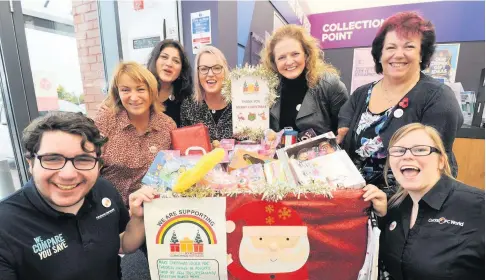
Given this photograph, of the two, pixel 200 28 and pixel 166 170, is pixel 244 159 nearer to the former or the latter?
pixel 166 170

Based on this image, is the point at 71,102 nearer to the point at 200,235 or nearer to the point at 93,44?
the point at 93,44

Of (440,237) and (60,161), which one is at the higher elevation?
(60,161)

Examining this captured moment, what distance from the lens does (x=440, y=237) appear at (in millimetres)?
1133

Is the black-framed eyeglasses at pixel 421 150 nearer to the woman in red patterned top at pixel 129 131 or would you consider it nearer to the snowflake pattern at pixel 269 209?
the snowflake pattern at pixel 269 209

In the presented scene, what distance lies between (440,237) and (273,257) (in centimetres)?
66

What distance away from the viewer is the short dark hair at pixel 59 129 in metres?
1.09

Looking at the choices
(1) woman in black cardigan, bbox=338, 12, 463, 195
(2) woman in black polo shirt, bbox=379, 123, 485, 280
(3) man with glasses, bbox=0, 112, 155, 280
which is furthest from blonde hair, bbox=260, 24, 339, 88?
(3) man with glasses, bbox=0, 112, 155, 280

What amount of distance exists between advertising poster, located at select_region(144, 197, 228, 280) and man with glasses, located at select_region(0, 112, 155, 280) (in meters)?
0.09

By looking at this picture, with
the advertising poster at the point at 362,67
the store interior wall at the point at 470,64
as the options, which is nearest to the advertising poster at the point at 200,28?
the advertising poster at the point at 362,67

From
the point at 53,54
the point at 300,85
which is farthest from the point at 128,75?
the point at 53,54

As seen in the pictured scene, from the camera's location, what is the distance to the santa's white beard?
1220mm

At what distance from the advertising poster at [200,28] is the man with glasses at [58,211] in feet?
7.76

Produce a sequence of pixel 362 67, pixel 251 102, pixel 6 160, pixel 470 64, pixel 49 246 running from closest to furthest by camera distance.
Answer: pixel 49 246, pixel 251 102, pixel 6 160, pixel 470 64, pixel 362 67

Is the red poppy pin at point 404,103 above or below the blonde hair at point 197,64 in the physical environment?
below
